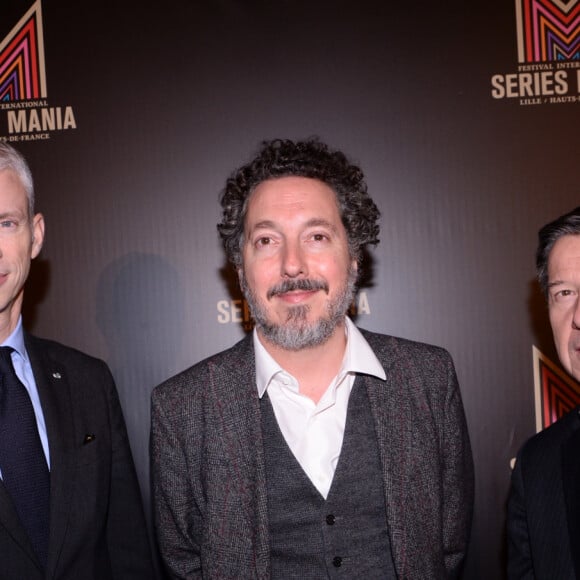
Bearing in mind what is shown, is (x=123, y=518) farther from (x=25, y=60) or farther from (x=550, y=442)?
(x=25, y=60)

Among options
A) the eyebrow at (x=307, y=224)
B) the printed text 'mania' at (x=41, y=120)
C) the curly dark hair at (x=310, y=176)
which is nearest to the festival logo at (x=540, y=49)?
the curly dark hair at (x=310, y=176)

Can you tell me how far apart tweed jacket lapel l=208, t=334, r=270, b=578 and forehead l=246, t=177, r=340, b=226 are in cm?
44

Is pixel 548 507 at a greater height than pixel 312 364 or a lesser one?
lesser

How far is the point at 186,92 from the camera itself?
2.64 meters

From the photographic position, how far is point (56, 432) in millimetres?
1729

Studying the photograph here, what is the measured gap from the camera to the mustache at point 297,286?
1.88 m

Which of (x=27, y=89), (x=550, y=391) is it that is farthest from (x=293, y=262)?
(x=27, y=89)

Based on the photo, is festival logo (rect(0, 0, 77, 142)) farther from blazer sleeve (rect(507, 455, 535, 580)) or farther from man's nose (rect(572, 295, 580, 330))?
blazer sleeve (rect(507, 455, 535, 580))

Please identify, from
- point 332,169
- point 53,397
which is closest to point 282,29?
point 332,169

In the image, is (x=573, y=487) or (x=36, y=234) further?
(x=36, y=234)

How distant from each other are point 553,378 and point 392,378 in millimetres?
1058

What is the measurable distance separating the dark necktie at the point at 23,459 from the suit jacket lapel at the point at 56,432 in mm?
21

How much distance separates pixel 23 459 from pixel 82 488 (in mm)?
191

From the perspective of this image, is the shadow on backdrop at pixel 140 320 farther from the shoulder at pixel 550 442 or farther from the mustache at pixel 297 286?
the shoulder at pixel 550 442
